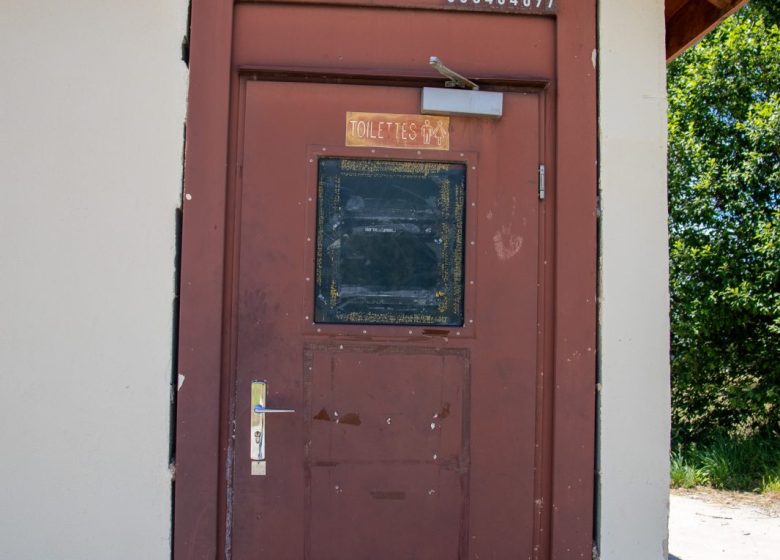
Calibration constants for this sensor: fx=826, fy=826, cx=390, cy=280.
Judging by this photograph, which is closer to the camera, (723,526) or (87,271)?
(87,271)

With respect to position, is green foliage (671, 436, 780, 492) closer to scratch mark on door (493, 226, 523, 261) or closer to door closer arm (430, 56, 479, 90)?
scratch mark on door (493, 226, 523, 261)

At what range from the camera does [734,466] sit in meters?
8.51

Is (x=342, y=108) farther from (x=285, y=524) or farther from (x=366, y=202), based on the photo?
(x=285, y=524)

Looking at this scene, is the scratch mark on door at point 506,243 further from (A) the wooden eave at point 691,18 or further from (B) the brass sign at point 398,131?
(A) the wooden eave at point 691,18

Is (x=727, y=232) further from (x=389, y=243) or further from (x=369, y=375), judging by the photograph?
(x=369, y=375)

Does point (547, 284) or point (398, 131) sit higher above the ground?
point (398, 131)

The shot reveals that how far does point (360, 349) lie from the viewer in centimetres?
391

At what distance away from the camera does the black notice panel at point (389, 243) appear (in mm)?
3922

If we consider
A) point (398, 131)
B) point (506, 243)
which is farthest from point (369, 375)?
point (398, 131)

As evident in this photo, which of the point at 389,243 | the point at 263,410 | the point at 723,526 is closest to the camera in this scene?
the point at 263,410

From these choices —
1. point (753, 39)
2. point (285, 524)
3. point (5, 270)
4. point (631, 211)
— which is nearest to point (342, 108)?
point (631, 211)

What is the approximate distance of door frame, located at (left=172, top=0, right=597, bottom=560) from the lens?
3.83m

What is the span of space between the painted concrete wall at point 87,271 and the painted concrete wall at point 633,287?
2.06 m

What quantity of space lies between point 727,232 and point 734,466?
248 cm
